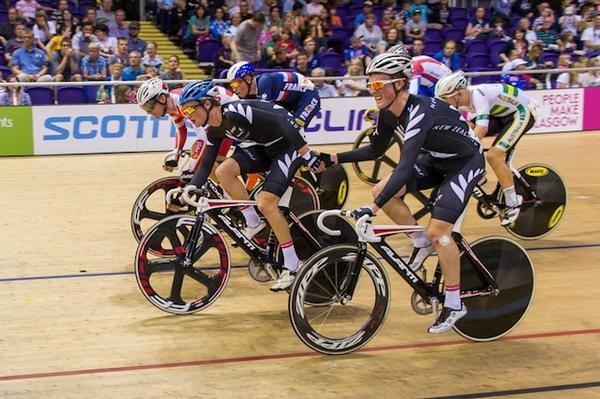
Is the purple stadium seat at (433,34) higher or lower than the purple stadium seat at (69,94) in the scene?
higher

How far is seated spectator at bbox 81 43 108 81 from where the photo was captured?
495 inches

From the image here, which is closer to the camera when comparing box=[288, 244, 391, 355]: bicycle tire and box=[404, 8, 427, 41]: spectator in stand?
box=[288, 244, 391, 355]: bicycle tire

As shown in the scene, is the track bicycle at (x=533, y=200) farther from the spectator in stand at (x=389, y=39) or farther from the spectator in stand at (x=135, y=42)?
the spectator in stand at (x=389, y=39)

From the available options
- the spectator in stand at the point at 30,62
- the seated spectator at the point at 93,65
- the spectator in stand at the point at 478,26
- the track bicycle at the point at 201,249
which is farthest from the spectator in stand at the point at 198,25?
the track bicycle at the point at 201,249

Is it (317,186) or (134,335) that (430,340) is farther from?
(317,186)

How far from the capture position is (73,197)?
31.9ft

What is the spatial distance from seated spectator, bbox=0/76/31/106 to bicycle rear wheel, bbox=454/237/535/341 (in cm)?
820

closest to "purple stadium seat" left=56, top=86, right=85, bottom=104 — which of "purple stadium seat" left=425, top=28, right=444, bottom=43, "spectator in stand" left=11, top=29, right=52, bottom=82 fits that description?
"spectator in stand" left=11, top=29, right=52, bottom=82

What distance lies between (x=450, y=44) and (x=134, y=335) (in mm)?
9975

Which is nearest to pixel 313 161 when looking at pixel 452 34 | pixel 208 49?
pixel 208 49

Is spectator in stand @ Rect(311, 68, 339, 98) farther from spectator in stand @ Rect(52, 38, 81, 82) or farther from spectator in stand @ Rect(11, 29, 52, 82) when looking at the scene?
spectator in stand @ Rect(11, 29, 52, 82)

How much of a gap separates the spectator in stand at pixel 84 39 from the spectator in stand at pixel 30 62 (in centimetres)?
59

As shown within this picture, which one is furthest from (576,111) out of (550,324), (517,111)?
(550,324)

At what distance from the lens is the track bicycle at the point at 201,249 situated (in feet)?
19.1
